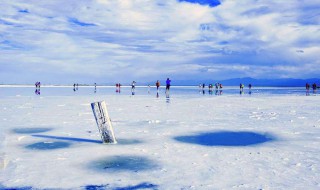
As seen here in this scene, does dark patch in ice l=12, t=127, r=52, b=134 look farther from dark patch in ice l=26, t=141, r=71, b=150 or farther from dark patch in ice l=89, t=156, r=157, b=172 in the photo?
dark patch in ice l=89, t=156, r=157, b=172

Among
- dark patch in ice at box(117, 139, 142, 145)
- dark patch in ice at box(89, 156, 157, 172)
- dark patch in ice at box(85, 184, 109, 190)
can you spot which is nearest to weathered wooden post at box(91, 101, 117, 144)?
dark patch in ice at box(117, 139, 142, 145)

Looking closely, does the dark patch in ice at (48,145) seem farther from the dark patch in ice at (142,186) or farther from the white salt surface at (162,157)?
the dark patch in ice at (142,186)

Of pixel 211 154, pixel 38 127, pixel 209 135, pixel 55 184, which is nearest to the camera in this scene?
pixel 55 184

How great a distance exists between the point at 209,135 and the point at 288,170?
12.7ft

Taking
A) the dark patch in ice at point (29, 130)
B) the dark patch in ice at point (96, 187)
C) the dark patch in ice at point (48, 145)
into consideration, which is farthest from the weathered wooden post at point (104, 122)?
the dark patch in ice at point (96, 187)

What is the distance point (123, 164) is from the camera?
6.09 m

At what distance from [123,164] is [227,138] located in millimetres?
3779

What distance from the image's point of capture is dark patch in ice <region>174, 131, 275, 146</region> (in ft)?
26.9

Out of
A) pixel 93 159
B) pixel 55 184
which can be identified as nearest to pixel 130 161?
pixel 93 159

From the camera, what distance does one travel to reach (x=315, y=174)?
535 cm

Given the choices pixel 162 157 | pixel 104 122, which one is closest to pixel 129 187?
pixel 162 157

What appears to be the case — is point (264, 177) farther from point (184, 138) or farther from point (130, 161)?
point (184, 138)

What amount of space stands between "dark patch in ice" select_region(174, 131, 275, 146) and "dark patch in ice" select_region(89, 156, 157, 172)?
2.25 m

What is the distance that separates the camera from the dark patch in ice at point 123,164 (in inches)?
229
